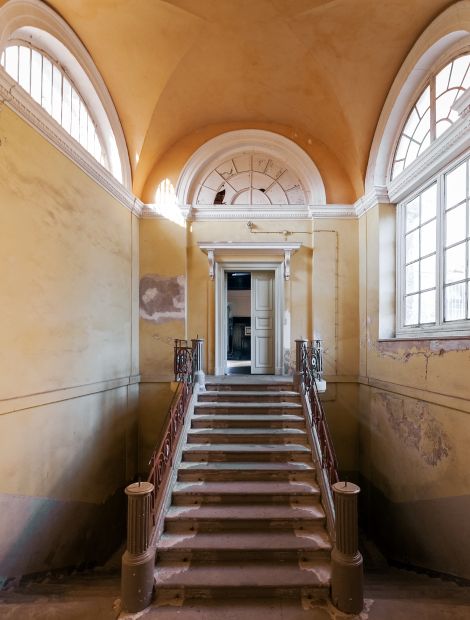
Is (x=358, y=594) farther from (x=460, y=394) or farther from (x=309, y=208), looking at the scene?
(x=309, y=208)

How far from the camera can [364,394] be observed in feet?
22.1

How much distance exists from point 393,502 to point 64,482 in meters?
4.83

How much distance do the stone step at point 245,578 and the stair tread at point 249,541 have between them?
153 millimetres

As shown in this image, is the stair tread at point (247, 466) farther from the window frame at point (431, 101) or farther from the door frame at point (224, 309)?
the window frame at point (431, 101)

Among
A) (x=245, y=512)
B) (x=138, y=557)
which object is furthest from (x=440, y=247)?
(x=138, y=557)

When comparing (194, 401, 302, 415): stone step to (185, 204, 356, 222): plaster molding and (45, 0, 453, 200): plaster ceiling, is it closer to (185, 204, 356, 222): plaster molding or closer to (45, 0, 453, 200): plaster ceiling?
(185, 204, 356, 222): plaster molding

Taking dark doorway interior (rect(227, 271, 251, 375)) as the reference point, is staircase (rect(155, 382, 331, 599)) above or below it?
below

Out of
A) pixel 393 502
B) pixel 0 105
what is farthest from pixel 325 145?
pixel 393 502

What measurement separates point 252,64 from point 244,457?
644 centimetres

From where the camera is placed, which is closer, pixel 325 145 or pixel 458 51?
pixel 458 51

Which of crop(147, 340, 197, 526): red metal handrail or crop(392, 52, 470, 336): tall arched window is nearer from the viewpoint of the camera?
crop(147, 340, 197, 526): red metal handrail

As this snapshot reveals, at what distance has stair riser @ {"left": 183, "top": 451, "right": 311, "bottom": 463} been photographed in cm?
497

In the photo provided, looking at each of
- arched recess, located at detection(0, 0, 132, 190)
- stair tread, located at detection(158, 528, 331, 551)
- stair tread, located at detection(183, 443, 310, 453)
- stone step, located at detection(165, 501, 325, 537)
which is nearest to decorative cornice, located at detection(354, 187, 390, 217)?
stair tread, located at detection(183, 443, 310, 453)

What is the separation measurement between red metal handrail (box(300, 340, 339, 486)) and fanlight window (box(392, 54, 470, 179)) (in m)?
3.59
